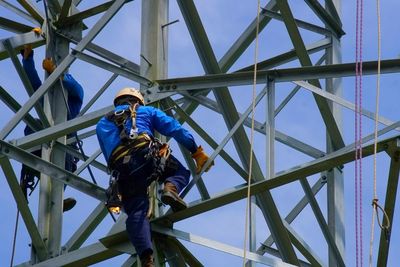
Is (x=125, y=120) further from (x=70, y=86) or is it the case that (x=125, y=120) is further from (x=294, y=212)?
(x=294, y=212)

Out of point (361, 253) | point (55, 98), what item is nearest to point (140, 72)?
point (55, 98)

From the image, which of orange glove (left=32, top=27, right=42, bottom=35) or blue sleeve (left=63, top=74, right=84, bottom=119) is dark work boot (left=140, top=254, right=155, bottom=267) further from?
orange glove (left=32, top=27, right=42, bottom=35)

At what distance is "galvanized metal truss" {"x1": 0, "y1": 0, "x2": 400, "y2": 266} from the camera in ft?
51.8

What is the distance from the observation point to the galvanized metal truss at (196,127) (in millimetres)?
15797

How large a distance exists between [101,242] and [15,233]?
250 centimetres

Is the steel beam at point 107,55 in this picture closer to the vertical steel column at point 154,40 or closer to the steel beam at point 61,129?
the vertical steel column at point 154,40

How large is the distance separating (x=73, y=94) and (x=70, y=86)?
223 mm

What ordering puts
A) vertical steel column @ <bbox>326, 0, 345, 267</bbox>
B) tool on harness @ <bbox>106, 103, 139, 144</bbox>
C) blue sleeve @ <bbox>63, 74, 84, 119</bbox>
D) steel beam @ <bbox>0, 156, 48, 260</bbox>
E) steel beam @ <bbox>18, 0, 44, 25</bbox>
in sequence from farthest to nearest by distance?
1. steel beam @ <bbox>18, 0, 44, 25</bbox>
2. blue sleeve @ <bbox>63, 74, 84, 119</bbox>
3. vertical steel column @ <bbox>326, 0, 345, 267</bbox>
4. steel beam @ <bbox>0, 156, 48, 260</bbox>
5. tool on harness @ <bbox>106, 103, 139, 144</bbox>

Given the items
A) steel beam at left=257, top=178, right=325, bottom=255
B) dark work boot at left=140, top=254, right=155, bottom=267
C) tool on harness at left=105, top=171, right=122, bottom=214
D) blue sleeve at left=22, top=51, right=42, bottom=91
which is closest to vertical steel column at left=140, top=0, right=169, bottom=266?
tool on harness at left=105, top=171, right=122, bottom=214

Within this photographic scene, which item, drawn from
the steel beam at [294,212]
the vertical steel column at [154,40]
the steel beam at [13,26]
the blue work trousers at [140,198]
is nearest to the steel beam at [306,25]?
the steel beam at [294,212]

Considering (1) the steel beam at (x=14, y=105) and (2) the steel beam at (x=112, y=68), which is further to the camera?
(1) the steel beam at (x=14, y=105)

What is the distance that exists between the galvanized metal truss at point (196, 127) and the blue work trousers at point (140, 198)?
182 millimetres

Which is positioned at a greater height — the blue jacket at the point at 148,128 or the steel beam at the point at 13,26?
the steel beam at the point at 13,26

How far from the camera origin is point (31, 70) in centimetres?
1934
